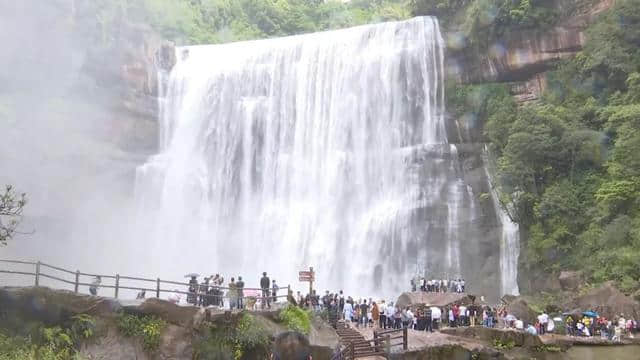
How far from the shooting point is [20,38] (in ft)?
162

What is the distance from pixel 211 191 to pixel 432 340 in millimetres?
26459

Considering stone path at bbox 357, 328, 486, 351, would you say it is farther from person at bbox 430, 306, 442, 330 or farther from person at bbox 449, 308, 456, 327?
person at bbox 449, 308, 456, 327

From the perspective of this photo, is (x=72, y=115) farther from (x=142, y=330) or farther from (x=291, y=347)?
(x=291, y=347)

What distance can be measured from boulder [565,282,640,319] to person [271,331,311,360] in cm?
1315

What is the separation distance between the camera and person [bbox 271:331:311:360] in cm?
2045

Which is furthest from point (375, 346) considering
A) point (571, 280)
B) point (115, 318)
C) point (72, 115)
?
point (72, 115)

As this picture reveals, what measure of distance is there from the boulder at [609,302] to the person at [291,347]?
1315 cm

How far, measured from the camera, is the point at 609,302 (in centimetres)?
2702

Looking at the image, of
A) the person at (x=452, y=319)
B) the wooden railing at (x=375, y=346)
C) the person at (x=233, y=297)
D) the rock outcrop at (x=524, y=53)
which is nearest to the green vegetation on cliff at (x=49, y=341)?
the person at (x=233, y=297)

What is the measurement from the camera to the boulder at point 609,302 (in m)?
26.7

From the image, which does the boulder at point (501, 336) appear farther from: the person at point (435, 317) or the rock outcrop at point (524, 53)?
the rock outcrop at point (524, 53)

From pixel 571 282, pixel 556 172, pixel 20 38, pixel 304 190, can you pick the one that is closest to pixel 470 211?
pixel 556 172

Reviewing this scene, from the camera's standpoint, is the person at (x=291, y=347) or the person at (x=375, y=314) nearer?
the person at (x=291, y=347)

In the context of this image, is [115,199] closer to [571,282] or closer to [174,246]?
[174,246]
